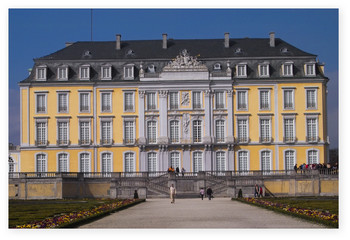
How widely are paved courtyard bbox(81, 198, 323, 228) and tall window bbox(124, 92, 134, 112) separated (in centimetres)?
2547

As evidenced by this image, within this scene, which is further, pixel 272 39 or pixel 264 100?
pixel 272 39

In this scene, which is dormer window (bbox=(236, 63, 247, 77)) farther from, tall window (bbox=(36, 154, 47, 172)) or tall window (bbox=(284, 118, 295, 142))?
tall window (bbox=(36, 154, 47, 172))

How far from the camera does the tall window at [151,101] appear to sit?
61062 millimetres

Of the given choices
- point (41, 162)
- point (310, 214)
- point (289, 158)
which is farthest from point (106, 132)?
point (310, 214)

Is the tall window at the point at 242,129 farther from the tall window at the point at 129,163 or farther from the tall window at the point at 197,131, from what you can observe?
the tall window at the point at 129,163

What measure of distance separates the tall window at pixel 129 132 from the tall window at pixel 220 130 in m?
6.37

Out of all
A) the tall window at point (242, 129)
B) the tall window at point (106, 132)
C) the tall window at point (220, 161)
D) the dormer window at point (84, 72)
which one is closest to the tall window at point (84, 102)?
the dormer window at point (84, 72)

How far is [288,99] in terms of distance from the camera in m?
60.9

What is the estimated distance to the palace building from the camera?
60.2 m

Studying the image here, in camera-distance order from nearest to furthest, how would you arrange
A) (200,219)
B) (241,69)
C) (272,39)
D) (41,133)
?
(200,219)
(41,133)
(241,69)
(272,39)

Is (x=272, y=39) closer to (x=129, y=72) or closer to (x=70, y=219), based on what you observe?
(x=129, y=72)

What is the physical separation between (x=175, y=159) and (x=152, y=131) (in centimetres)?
278

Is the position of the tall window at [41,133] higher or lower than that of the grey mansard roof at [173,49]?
lower
